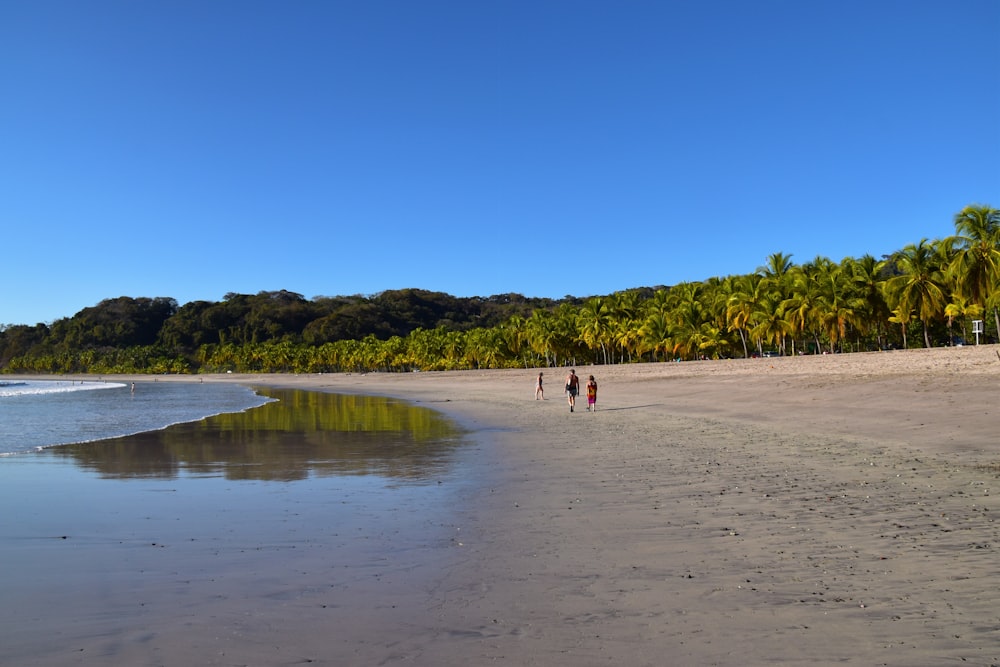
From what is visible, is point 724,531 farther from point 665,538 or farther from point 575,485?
point 575,485

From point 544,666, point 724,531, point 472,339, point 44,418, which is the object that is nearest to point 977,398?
point 724,531

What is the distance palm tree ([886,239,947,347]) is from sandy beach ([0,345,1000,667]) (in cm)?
4703

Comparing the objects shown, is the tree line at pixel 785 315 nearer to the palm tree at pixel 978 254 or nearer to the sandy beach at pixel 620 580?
the palm tree at pixel 978 254

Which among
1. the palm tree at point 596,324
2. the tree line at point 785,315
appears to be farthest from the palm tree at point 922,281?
the palm tree at point 596,324

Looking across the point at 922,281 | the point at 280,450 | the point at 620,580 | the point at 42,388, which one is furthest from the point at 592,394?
the point at 42,388

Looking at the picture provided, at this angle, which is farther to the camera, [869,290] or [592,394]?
[869,290]

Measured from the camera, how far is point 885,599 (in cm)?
506

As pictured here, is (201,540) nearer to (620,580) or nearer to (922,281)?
(620,580)

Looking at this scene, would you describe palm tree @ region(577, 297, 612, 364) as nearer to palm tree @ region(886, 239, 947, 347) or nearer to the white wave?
palm tree @ region(886, 239, 947, 347)

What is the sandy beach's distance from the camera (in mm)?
4453

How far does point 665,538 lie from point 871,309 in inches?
2362

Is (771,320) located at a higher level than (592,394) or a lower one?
higher

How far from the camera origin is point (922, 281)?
53.0 m

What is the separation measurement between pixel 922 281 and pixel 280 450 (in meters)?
52.2
